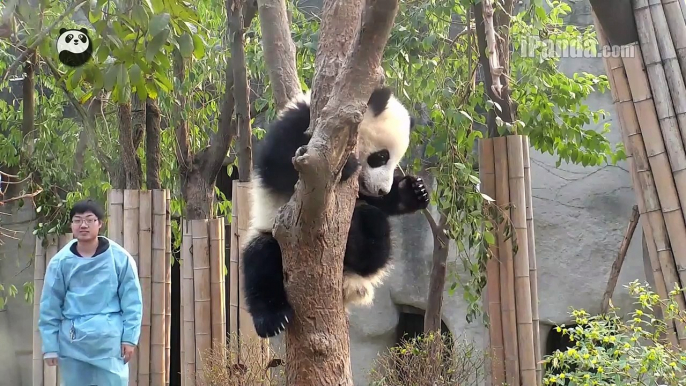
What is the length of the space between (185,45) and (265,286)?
0.77 m

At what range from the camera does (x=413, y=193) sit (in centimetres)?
281

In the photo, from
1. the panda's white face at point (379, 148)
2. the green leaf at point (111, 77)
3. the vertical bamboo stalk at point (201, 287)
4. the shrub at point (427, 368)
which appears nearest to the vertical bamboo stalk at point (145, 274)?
the vertical bamboo stalk at point (201, 287)

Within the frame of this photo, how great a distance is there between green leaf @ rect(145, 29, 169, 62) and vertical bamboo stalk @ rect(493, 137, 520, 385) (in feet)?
4.87

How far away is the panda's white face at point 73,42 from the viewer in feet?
8.78

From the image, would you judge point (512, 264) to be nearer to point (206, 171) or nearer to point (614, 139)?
point (206, 171)

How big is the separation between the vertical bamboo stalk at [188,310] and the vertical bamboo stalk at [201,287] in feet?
0.15

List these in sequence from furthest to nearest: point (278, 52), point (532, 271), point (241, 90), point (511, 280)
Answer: point (241, 90), point (532, 271), point (511, 280), point (278, 52)

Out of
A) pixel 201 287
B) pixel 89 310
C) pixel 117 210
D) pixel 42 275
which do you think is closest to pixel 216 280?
pixel 201 287

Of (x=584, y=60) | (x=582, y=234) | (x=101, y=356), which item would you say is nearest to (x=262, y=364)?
(x=101, y=356)

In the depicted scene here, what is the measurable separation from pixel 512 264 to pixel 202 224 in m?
1.52

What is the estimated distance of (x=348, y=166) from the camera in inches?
80.0

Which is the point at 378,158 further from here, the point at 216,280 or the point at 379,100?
the point at 216,280

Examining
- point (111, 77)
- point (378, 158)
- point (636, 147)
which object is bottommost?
point (636, 147)

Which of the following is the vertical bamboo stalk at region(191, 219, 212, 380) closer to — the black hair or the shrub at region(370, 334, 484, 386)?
the black hair
